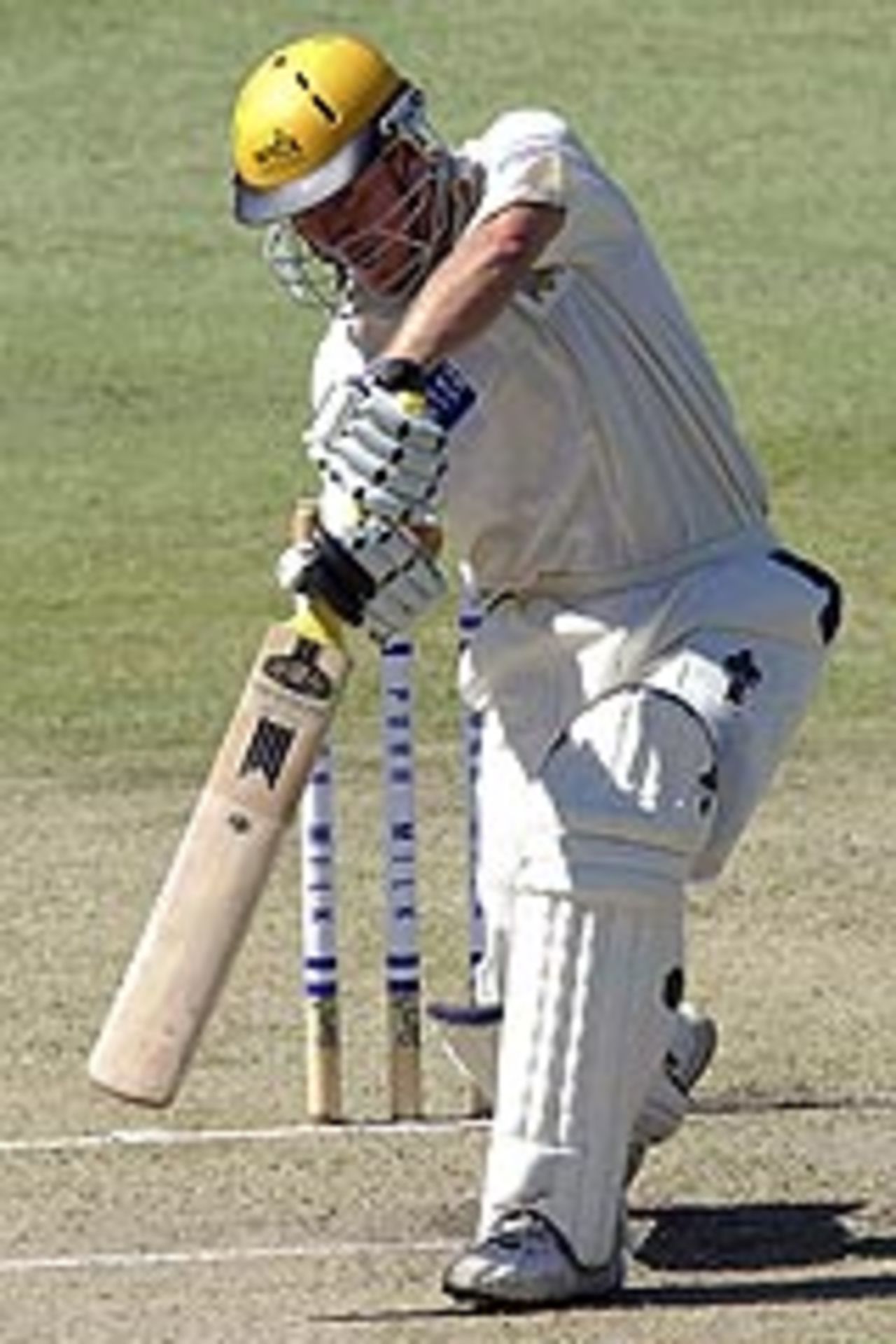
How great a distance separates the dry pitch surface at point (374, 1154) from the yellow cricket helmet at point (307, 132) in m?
1.71

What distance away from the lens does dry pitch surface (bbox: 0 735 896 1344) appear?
9078 millimetres

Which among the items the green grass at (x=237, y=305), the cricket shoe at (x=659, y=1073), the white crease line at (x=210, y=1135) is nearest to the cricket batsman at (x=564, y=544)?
the cricket shoe at (x=659, y=1073)

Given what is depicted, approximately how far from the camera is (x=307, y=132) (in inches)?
352

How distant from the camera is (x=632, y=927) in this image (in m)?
8.98

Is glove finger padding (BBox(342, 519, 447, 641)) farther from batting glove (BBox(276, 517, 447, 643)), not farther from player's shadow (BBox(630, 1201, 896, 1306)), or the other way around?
player's shadow (BBox(630, 1201, 896, 1306))

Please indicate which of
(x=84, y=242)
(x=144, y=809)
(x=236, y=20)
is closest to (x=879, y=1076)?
(x=144, y=809)

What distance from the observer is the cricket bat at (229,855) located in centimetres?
891

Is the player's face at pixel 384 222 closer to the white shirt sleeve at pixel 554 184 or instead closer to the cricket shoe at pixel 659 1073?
the white shirt sleeve at pixel 554 184

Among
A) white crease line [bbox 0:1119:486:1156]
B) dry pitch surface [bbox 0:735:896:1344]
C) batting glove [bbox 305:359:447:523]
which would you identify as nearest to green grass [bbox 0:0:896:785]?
dry pitch surface [bbox 0:735:896:1344]

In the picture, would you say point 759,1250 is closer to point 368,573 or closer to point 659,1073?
point 659,1073

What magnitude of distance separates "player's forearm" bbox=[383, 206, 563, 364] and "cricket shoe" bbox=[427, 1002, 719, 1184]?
4.44 feet

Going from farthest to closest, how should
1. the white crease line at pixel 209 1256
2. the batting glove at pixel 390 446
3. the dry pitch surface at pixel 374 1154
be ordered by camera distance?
the white crease line at pixel 209 1256
the dry pitch surface at pixel 374 1154
the batting glove at pixel 390 446

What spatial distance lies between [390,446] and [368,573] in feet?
0.70

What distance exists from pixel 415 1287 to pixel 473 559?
45.3 inches
